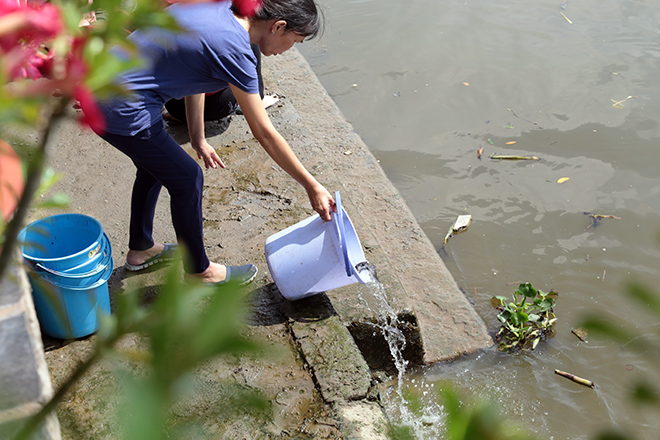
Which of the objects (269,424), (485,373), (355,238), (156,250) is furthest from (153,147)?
(485,373)

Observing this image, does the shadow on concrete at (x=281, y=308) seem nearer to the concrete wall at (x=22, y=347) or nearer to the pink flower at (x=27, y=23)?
the concrete wall at (x=22, y=347)

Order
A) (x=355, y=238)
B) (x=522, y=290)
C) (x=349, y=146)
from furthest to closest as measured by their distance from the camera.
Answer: (x=349, y=146)
(x=522, y=290)
(x=355, y=238)

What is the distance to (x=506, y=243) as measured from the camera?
12.9ft

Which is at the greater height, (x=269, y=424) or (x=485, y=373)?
(x=269, y=424)

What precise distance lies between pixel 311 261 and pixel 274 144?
2.04 ft

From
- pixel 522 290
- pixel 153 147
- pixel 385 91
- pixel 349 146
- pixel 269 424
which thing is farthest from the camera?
pixel 385 91

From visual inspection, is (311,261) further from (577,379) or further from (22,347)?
(22,347)

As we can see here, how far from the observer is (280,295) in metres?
2.97

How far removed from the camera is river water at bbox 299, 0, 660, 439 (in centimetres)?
311

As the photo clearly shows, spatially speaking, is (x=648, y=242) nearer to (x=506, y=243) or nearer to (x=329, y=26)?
(x=506, y=243)

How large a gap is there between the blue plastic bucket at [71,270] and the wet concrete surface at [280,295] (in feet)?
0.44

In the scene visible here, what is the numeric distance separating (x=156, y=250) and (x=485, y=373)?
193cm

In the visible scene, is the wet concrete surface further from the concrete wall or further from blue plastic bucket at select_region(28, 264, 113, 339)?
the concrete wall

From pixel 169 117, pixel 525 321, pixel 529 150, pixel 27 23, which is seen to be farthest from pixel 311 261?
pixel 529 150
